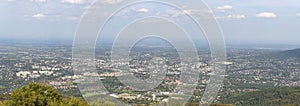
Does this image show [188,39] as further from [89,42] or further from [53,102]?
[53,102]

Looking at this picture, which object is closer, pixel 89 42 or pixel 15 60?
pixel 89 42

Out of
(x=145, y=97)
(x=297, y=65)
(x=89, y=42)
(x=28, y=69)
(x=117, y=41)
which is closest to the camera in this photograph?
(x=89, y=42)

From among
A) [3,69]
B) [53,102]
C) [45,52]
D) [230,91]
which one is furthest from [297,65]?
[53,102]

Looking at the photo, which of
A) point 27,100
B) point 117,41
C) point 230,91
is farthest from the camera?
point 230,91

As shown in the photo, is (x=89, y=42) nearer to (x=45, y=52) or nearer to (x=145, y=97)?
(x=145, y=97)

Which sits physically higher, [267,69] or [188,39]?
[188,39]

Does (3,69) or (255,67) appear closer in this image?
(3,69)

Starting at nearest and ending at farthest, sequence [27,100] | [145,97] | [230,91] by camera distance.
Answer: [27,100]
[145,97]
[230,91]

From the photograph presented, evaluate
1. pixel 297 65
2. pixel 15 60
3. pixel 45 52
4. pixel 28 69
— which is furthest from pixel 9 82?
pixel 297 65

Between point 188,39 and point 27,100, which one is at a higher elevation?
point 188,39
